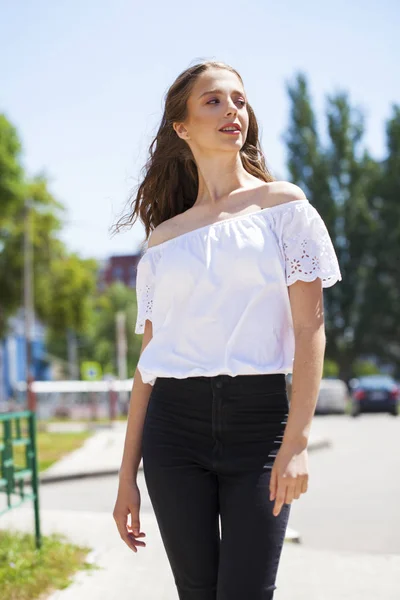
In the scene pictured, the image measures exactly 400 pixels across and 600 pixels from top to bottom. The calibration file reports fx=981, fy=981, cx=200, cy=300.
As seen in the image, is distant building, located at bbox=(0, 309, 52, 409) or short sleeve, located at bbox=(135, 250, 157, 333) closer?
short sleeve, located at bbox=(135, 250, 157, 333)

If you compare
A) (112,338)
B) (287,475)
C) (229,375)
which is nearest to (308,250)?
(229,375)

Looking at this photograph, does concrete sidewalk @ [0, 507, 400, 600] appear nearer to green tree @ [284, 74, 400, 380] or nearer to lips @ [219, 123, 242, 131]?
lips @ [219, 123, 242, 131]

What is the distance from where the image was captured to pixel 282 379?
256cm

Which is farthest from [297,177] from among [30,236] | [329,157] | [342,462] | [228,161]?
[228,161]

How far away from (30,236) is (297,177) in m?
21.4

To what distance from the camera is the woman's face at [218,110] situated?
276cm

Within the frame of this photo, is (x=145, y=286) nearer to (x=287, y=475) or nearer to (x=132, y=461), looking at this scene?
(x=132, y=461)

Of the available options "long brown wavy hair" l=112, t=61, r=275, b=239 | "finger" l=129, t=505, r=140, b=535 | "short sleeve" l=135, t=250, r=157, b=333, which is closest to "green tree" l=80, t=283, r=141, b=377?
"long brown wavy hair" l=112, t=61, r=275, b=239

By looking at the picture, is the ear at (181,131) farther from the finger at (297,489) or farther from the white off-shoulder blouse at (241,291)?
the finger at (297,489)

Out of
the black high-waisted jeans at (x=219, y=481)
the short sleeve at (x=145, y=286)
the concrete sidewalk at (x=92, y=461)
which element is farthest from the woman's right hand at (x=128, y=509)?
the concrete sidewalk at (x=92, y=461)

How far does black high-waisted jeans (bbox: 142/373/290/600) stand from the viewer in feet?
7.88

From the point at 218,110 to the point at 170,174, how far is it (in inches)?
16.2

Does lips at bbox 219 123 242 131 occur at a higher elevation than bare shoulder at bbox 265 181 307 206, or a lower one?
higher

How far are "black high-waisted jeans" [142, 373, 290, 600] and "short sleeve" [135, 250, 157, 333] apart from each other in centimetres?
34
